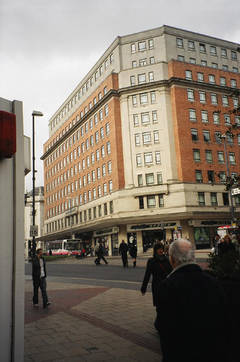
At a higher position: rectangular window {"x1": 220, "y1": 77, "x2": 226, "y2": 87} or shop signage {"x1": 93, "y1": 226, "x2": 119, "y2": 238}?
rectangular window {"x1": 220, "y1": 77, "x2": 226, "y2": 87}

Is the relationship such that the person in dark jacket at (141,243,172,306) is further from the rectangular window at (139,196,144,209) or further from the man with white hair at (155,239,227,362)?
the rectangular window at (139,196,144,209)

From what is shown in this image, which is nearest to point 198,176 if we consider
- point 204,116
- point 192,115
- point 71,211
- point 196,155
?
point 196,155

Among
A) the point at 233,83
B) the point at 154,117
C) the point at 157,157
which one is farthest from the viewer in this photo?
the point at 233,83

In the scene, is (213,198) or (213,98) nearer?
(213,198)

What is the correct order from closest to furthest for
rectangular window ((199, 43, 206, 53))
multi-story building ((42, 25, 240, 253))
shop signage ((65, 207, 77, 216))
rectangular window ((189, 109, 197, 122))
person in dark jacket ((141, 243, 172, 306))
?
person in dark jacket ((141, 243, 172, 306)) < multi-story building ((42, 25, 240, 253)) < rectangular window ((189, 109, 197, 122)) < rectangular window ((199, 43, 206, 53)) < shop signage ((65, 207, 77, 216))

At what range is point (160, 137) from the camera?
45281 millimetres

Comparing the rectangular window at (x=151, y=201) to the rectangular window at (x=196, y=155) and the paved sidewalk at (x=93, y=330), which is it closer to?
the rectangular window at (x=196, y=155)

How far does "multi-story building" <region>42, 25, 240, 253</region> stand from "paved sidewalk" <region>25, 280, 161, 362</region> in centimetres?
3245

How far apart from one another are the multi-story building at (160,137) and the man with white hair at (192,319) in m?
38.4

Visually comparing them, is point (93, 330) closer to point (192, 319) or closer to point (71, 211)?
point (192, 319)

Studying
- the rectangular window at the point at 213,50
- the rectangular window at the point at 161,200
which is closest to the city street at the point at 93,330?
the rectangular window at the point at 161,200

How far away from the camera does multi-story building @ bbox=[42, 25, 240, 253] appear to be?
43.2 meters

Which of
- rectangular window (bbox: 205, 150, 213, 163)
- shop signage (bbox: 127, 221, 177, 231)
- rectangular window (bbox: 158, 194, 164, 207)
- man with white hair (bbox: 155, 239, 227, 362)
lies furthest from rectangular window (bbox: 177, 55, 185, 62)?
man with white hair (bbox: 155, 239, 227, 362)

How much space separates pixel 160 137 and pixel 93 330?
3994cm
